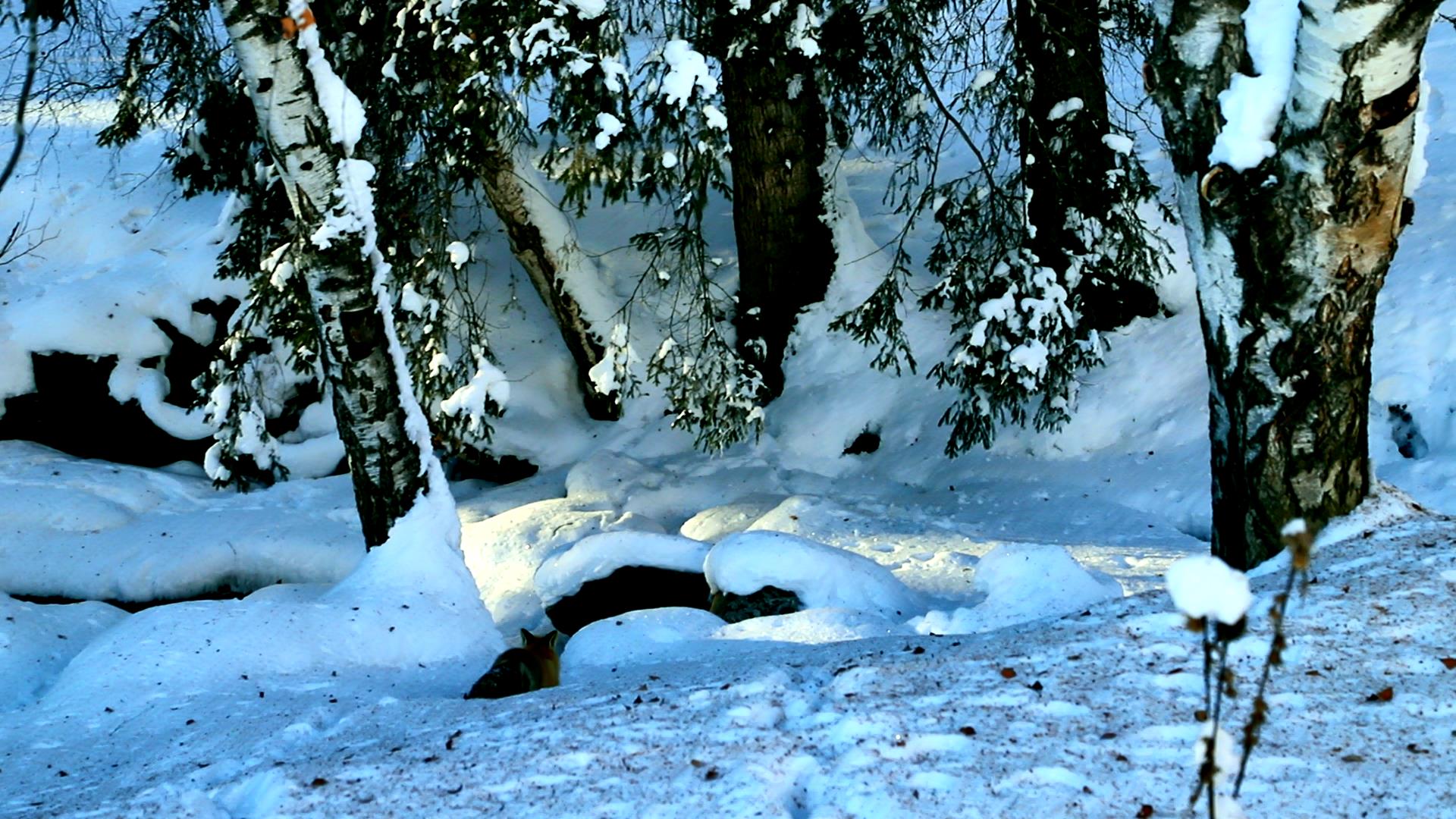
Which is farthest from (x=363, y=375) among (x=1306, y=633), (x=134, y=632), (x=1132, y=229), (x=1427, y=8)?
(x=1132, y=229)

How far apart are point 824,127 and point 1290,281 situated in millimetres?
5383

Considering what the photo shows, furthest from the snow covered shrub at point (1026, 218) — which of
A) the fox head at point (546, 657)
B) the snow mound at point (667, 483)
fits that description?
the fox head at point (546, 657)

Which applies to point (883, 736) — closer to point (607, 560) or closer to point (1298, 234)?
point (1298, 234)

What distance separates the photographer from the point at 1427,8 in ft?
11.4

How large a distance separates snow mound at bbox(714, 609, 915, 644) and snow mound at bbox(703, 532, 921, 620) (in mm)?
721

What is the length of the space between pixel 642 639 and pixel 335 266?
2044mm

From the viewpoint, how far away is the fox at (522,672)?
425cm

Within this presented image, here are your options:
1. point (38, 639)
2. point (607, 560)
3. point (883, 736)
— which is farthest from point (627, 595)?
point (883, 736)

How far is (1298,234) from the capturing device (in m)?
3.84

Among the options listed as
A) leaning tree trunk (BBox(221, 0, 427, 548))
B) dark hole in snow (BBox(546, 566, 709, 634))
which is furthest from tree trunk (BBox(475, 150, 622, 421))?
leaning tree trunk (BBox(221, 0, 427, 548))

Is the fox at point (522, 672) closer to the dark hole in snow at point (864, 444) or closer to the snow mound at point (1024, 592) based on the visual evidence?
the snow mound at point (1024, 592)

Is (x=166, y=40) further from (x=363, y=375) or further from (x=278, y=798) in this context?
(x=278, y=798)

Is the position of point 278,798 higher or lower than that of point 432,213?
lower

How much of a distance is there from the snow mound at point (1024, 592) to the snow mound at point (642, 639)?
35.7 inches
